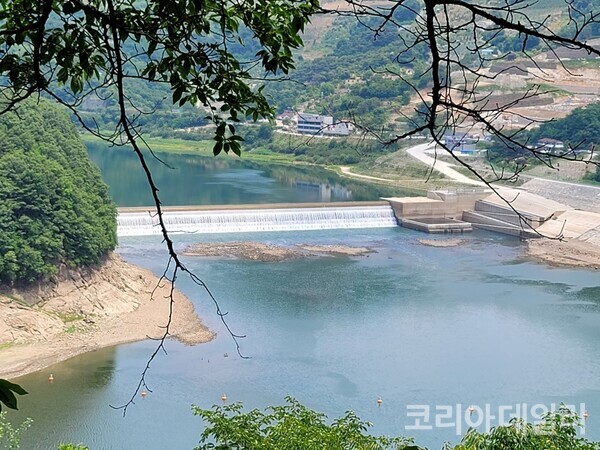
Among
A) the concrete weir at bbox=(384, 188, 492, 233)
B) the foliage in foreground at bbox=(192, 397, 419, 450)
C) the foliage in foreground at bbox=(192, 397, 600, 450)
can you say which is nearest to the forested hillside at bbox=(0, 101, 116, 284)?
the foliage in foreground at bbox=(192, 397, 419, 450)

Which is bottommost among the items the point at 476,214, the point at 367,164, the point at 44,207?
the point at 476,214

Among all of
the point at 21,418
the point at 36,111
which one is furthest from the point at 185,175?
the point at 21,418

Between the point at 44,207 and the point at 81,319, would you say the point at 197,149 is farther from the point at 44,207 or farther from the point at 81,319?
the point at 81,319

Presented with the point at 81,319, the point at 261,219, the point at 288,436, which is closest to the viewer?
the point at 288,436

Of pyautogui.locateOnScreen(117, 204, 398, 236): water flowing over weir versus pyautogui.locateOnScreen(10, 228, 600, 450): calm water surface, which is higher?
pyautogui.locateOnScreen(117, 204, 398, 236): water flowing over weir

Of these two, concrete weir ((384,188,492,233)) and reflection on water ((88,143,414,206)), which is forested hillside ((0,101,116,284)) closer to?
reflection on water ((88,143,414,206))

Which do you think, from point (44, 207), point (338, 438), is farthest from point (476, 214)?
point (338, 438)
